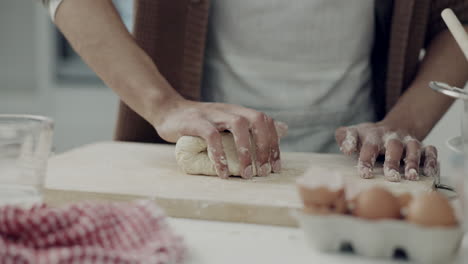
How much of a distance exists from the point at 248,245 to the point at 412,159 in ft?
1.63

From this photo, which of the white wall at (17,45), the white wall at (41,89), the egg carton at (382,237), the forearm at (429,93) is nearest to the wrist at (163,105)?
the forearm at (429,93)

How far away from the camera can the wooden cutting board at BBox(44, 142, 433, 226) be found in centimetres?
86

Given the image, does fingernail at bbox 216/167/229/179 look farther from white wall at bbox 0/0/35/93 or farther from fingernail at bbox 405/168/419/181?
white wall at bbox 0/0/35/93

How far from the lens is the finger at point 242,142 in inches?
41.4

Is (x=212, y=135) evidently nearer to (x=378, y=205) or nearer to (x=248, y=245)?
(x=248, y=245)

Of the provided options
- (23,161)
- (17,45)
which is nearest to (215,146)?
(23,161)

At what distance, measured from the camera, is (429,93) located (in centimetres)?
142

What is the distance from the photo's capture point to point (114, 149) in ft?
4.31

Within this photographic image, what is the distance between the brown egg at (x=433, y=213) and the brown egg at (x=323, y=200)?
76 mm

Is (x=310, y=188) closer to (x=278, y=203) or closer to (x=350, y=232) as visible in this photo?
(x=350, y=232)

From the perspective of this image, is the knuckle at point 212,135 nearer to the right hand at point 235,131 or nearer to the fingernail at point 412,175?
the right hand at point 235,131

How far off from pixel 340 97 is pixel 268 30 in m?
0.25

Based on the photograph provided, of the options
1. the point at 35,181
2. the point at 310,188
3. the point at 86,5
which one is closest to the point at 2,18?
the point at 86,5

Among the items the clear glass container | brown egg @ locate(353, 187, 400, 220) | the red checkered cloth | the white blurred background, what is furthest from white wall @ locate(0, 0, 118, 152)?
brown egg @ locate(353, 187, 400, 220)
